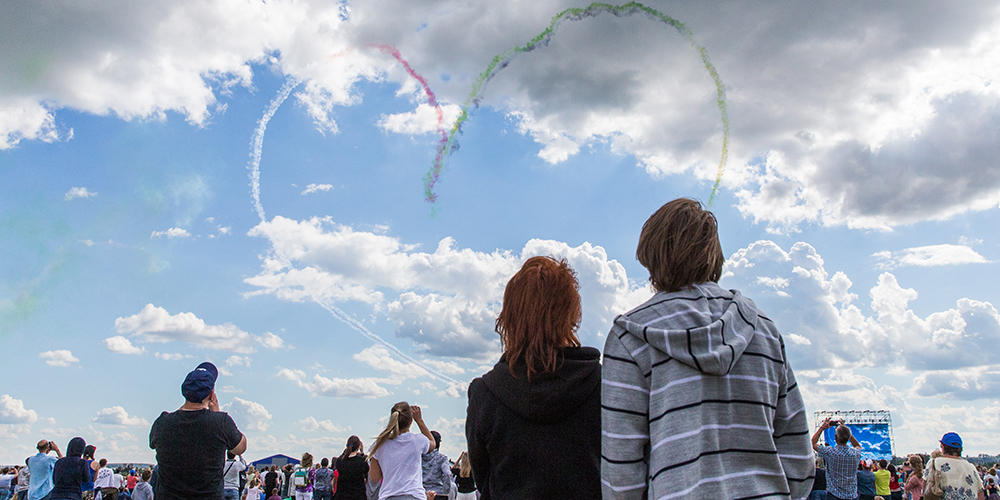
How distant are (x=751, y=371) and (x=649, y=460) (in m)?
0.48

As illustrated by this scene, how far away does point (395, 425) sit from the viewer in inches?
221

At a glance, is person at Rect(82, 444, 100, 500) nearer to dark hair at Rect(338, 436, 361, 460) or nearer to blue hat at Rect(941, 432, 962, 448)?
dark hair at Rect(338, 436, 361, 460)

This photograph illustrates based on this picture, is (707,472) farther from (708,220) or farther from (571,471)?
(708,220)

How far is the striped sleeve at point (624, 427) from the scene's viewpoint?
7.00ft

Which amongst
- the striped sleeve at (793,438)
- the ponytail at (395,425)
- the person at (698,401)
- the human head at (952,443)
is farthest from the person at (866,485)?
the person at (698,401)

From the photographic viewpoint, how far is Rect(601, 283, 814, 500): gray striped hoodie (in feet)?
6.81

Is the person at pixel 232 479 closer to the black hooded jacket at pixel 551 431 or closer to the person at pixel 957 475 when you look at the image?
the black hooded jacket at pixel 551 431

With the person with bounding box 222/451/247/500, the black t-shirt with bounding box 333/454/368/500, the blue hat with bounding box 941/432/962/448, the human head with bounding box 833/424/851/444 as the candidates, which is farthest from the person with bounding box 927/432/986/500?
the person with bounding box 222/451/247/500

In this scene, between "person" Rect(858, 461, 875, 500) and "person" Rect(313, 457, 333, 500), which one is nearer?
"person" Rect(858, 461, 875, 500)

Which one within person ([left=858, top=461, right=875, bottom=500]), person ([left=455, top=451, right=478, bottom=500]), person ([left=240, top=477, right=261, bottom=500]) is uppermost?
person ([left=858, top=461, right=875, bottom=500])

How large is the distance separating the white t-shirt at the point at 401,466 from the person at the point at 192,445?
1412mm

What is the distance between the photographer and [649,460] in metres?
2.22

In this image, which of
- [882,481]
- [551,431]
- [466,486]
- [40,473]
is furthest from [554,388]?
[882,481]

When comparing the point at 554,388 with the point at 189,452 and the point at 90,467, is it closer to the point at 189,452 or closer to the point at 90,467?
the point at 189,452
